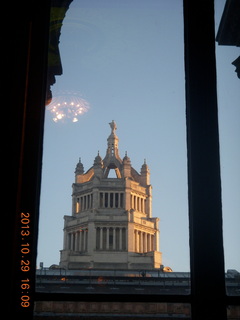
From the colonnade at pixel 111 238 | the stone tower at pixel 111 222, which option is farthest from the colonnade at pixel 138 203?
the colonnade at pixel 111 238

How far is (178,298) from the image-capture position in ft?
5.16

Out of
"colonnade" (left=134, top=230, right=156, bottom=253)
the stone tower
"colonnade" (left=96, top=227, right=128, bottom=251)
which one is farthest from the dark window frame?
"colonnade" (left=134, top=230, right=156, bottom=253)

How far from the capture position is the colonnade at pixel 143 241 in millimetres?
80531

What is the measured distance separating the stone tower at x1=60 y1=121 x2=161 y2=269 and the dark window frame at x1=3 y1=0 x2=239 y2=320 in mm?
73665

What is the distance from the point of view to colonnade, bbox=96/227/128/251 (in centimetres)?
7925

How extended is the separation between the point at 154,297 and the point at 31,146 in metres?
0.64

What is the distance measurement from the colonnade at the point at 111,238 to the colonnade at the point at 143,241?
2151 millimetres

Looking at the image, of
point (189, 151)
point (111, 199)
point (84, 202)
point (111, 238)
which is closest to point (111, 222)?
point (111, 238)

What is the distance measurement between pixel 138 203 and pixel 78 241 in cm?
1217

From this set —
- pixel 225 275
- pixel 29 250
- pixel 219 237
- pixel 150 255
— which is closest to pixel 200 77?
pixel 219 237
